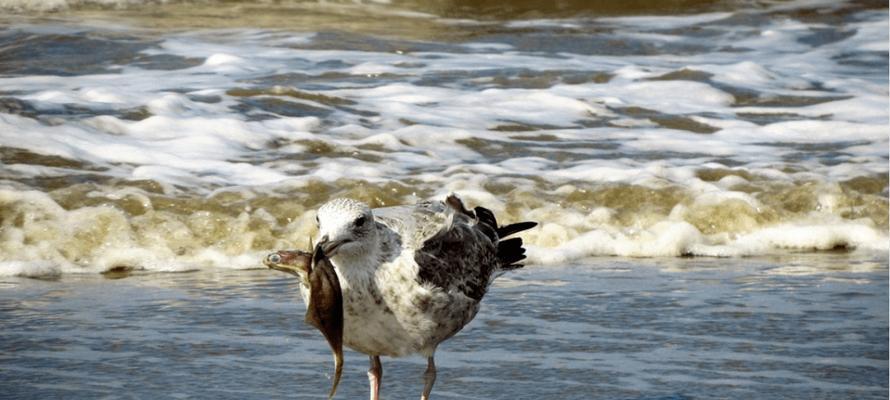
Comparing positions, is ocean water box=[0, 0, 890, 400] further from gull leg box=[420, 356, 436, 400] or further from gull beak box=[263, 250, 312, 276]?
gull beak box=[263, 250, 312, 276]

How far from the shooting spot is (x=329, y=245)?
419cm

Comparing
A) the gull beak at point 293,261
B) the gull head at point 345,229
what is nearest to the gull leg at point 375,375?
the gull head at point 345,229

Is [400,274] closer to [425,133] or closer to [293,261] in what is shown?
[293,261]

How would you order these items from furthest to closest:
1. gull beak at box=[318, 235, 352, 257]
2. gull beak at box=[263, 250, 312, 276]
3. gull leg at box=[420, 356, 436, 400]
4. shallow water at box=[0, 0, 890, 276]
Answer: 1. shallow water at box=[0, 0, 890, 276]
2. gull leg at box=[420, 356, 436, 400]
3. gull beak at box=[318, 235, 352, 257]
4. gull beak at box=[263, 250, 312, 276]

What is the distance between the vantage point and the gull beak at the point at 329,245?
13.6ft

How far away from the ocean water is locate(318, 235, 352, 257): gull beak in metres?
1.06

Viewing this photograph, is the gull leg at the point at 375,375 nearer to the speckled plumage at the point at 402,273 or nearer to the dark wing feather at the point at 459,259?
the speckled plumage at the point at 402,273

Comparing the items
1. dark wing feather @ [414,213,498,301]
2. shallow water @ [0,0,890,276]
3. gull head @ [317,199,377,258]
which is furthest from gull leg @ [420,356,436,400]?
shallow water @ [0,0,890,276]

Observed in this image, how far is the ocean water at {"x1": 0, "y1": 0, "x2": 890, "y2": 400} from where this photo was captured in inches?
221

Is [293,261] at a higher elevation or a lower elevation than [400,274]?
higher

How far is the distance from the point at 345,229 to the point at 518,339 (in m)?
1.94

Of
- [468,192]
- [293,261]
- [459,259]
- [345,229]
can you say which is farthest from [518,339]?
[468,192]

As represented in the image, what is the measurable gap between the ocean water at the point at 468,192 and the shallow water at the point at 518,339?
0.07 feet

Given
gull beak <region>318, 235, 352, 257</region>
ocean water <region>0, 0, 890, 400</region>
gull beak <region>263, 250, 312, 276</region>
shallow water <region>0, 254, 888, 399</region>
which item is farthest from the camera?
ocean water <region>0, 0, 890, 400</region>
